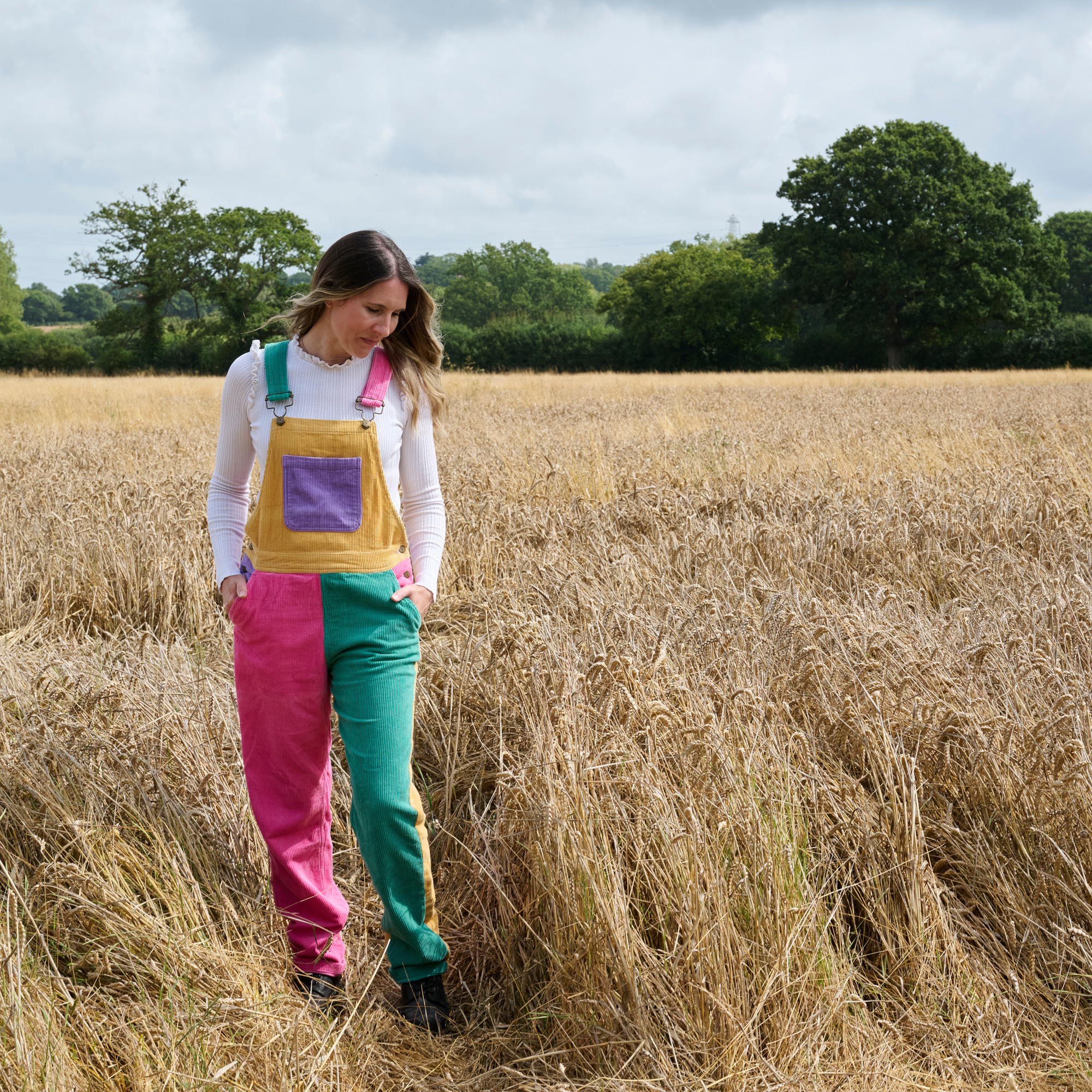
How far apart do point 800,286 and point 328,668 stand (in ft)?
140

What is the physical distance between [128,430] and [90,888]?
39.5ft

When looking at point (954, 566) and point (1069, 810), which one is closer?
point (1069, 810)

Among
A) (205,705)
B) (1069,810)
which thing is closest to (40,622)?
(205,705)

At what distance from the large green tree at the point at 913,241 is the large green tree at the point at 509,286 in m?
33.1

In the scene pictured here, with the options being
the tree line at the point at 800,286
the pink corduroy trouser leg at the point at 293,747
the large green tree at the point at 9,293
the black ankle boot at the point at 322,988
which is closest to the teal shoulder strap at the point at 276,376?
the pink corduroy trouser leg at the point at 293,747

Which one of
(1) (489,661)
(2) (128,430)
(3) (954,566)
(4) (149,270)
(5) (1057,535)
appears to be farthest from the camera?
(4) (149,270)

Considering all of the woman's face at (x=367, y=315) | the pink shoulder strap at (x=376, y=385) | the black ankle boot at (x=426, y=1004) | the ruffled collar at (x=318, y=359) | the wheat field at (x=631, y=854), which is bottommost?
the black ankle boot at (x=426, y=1004)

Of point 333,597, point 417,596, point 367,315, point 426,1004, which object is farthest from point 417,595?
point 426,1004

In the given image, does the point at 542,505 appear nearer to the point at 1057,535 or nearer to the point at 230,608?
the point at 1057,535

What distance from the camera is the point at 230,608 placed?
1.93 metres

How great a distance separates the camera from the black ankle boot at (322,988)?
6.34 feet

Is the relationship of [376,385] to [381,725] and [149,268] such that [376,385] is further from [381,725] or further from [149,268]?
[149,268]

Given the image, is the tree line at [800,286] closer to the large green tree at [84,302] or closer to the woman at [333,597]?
the woman at [333,597]

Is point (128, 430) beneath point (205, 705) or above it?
above
